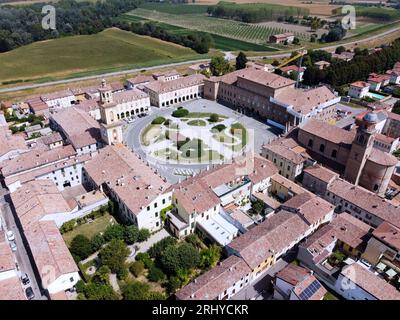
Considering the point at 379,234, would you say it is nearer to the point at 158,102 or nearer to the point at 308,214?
the point at 308,214

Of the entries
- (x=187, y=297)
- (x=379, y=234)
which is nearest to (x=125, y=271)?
(x=187, y=297)

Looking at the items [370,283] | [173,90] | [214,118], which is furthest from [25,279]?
[173,90]

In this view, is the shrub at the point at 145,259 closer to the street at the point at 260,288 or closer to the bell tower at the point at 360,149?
the street at the point at 260,288

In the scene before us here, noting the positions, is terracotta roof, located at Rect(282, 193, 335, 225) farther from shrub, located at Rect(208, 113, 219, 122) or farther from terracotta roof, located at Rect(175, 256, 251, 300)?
shrub, located at Rect(208, 113, 219, 122)

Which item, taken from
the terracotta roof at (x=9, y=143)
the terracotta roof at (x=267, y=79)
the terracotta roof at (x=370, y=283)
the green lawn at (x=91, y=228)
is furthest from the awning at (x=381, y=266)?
the terracotta roof at (x=9, y=143)

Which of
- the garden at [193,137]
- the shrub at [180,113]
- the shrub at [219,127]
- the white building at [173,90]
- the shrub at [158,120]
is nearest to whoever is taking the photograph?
the garden at [193,137]
